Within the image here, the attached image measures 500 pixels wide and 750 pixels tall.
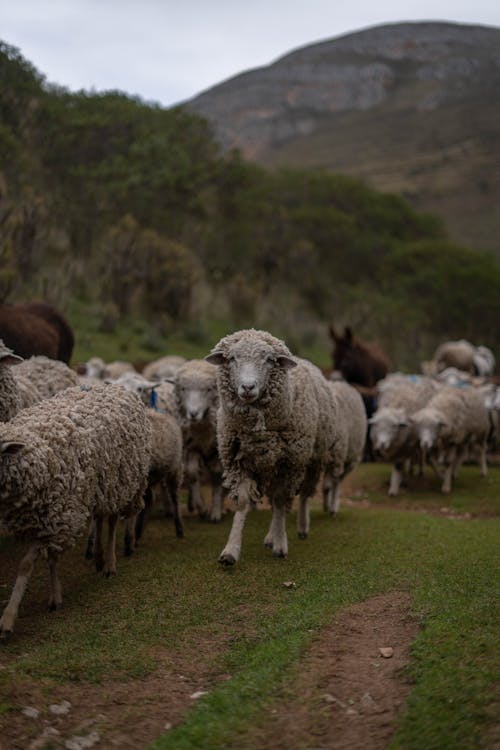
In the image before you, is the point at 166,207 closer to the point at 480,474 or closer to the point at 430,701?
the point at 480,474

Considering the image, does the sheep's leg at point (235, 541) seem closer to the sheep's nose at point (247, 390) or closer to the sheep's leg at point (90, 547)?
the sheep's nose at point (247, 390)

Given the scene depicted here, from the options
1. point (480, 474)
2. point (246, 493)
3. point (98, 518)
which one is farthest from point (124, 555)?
point (480, 474)

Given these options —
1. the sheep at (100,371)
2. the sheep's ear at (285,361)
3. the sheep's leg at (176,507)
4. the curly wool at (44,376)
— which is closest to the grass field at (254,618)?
the sheep's leg at (176,507)

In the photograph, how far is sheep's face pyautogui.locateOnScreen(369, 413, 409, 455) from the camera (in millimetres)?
12688

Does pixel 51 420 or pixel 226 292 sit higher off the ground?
pixel 226 292

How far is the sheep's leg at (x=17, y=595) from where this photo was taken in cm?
545

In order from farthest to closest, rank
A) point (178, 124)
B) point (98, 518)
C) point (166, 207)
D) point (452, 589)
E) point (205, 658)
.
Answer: point (178, 124)
point (166, 207)
point (98, 518)
point (452, 589)
point (205, 658)

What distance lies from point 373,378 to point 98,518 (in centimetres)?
1252

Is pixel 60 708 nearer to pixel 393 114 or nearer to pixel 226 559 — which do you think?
pixel 226 559

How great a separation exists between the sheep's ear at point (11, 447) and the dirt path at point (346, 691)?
2.37 metres

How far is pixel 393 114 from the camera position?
101 meters

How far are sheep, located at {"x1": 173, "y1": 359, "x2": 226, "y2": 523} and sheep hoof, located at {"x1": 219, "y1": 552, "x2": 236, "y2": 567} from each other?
8.65 feet

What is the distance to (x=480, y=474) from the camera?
14891 millimetres

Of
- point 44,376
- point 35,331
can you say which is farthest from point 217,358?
point 35,331
